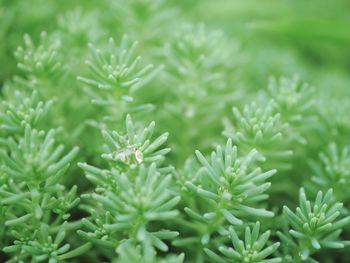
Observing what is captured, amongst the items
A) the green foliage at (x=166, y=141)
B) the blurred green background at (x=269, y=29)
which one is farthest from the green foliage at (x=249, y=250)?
the blurred green background at (x=269, y=29)

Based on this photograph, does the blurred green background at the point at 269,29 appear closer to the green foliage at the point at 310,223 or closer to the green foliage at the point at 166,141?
the green foliage at the point at 166,141

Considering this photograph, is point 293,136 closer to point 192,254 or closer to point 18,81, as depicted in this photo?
point 192,254

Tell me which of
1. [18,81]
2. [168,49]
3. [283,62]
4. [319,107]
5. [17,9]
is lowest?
[319,107]

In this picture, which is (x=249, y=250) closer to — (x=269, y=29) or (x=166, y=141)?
(x=166, y=141)

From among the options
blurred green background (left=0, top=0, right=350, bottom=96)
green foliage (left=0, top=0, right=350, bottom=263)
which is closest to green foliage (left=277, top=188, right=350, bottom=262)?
green foliage (left=0, top=0, right=350, bottom=263)

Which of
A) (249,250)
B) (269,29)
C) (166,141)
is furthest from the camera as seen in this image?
(269,29)

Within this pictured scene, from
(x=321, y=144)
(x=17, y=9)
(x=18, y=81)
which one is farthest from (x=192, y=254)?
(x=17, y=9)

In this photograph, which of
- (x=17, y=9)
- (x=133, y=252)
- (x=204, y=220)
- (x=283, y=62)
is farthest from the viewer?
(x=283, y=62)

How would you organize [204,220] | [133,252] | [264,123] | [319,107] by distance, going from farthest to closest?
1. [319,107]
2. [264,123]
3. [204,220]
4. [133,252]

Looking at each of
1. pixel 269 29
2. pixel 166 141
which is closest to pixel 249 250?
pixel 166 141
